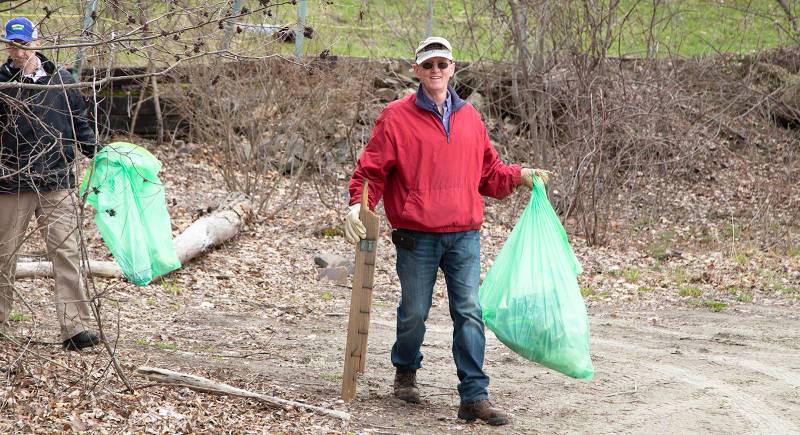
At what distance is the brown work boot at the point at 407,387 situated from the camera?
A: 4.87m

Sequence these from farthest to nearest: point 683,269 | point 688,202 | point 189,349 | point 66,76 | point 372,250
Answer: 1. point 688,202
2. point 683,269
3. point 189,349
4. point 66,76
5. point 372,250

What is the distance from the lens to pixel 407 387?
4.88 m

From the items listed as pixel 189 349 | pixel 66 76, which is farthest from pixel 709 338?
pixel 66 76

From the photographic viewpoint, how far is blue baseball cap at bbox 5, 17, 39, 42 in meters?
4.61

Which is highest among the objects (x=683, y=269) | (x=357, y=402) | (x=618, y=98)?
(x=618, y=98)

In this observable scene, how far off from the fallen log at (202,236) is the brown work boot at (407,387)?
10.1 ft

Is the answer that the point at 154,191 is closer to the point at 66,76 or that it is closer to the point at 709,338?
the point at 66,76

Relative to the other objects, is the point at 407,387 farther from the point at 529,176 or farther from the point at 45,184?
the point at 45,184

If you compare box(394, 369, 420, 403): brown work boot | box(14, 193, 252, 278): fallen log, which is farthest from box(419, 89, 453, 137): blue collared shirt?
box(14, 193, 252, 278): fallen log

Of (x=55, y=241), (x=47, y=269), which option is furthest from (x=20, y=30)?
(x=47, y=269)

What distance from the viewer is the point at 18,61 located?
5043 mm

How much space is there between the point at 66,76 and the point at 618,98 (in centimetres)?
755

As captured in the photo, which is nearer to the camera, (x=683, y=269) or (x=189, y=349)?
(x=189, y=349)

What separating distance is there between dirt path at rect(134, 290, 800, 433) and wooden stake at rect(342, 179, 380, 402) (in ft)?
0.78
